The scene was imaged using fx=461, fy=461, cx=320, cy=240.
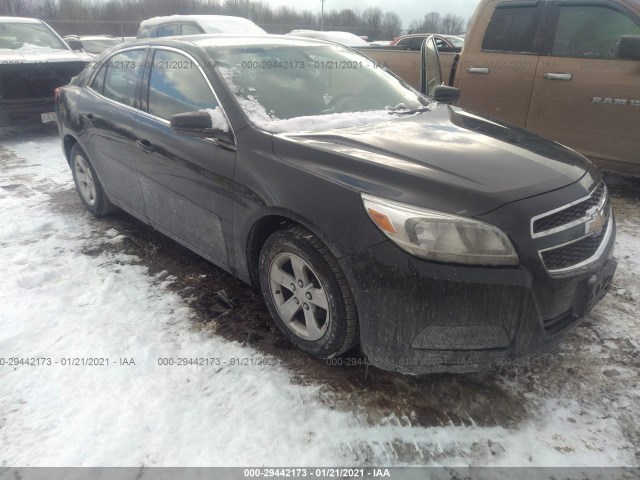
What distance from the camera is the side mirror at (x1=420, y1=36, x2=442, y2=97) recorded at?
5.12 m

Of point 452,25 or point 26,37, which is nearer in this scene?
point 26,37

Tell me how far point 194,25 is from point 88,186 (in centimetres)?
652

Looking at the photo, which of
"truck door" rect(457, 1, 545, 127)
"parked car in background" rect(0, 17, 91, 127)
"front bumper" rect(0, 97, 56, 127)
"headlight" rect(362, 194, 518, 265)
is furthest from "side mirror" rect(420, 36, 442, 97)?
"front bumper" rect(0, 97, 56, 127)

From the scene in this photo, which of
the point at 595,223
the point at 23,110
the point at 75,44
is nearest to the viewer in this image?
the point at 595,223

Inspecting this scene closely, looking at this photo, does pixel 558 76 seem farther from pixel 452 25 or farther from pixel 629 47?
pixel 452 25

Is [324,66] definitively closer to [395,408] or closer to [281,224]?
[281,224]

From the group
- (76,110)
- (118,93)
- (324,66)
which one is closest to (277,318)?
(324,66)

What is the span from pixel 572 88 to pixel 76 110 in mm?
4796

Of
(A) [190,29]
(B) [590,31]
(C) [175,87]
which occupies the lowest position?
(C) [175,87]

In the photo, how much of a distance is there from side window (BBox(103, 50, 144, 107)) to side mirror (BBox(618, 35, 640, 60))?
4.22 meters

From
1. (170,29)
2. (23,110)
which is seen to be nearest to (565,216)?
(23,110)

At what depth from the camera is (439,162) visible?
2.19 metres

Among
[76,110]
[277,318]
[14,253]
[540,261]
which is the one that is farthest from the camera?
[76,110]

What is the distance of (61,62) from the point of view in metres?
7.24
